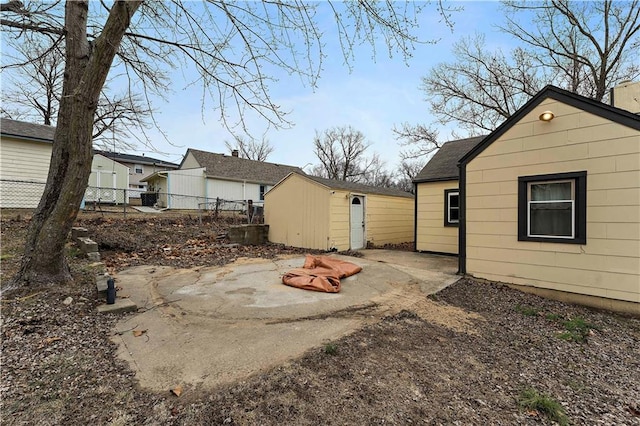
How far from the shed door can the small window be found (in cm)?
305

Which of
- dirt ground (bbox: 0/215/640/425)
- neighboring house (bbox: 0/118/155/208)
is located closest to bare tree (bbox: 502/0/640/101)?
dirt ground (bbox: 0/215/640/425)

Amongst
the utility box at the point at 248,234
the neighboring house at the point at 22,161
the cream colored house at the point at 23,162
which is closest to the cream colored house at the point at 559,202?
the utility box at the point at 248,234

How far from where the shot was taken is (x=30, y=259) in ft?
14.6

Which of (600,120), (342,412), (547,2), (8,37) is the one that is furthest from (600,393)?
(547,2)

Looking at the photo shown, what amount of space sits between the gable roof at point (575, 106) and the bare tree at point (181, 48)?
3044 millimetres

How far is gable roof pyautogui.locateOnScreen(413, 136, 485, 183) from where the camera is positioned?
9684 millimetres

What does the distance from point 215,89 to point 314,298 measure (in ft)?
13.5

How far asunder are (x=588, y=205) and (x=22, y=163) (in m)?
18.8

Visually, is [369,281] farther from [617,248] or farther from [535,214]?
[617,248]

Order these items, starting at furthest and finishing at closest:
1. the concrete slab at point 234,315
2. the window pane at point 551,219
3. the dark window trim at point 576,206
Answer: the window pane at point 551,219 → the dark window trim at point 576,206 → the concrete slab at point 234,315

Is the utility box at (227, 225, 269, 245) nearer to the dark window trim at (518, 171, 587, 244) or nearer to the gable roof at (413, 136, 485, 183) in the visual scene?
the gable roof at (413, 136, 485, 183)

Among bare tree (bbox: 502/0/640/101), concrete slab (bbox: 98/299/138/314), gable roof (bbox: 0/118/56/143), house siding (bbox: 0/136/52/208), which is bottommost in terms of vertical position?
concrete slab (bbox: 98/299/138/314)

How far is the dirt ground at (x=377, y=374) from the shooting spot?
2.16 m

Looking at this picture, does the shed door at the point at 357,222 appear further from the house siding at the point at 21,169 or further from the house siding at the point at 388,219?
the house siding at the point at 21,169
